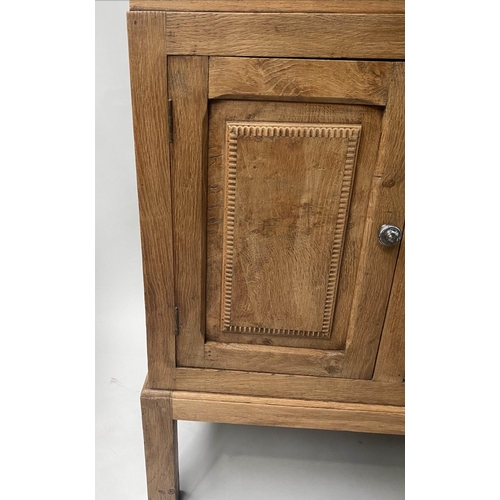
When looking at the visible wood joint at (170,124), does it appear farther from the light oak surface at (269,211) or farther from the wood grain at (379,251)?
the wood grain at (379,251)

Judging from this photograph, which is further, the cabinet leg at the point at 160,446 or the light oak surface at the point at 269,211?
the cabinet leg at the point at 160,446

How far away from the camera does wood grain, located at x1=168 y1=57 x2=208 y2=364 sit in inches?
29.0

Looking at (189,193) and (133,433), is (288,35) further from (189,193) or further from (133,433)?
(133,433)

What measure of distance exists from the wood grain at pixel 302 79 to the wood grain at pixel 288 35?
0.4 inches

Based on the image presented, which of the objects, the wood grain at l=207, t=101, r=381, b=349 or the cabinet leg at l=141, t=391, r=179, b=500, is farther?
the cabinet leg at l=141, t=391, r=179, b=500

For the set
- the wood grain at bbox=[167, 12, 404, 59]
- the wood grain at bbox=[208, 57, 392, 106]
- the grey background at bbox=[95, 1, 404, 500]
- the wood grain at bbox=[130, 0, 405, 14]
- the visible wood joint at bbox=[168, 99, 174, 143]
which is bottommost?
the grey background at bbox=[95, 1, 404, 500]

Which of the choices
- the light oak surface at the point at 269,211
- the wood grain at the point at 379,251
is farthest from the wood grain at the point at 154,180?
the wood grain at the point at 379,251

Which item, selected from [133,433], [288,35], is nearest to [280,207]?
[288,35]

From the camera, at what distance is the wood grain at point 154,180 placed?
0.72 m

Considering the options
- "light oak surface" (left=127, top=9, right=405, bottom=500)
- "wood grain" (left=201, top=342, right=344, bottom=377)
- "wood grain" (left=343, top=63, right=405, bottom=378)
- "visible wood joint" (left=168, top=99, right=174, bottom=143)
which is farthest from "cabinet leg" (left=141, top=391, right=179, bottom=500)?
"visible wood joint" (left=168, top=99, right=174, bottom=143)

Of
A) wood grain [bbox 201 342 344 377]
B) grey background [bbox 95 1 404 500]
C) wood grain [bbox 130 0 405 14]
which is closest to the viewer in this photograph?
wood grain [bbox 130 0 405 14]

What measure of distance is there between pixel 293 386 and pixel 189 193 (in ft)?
1.24

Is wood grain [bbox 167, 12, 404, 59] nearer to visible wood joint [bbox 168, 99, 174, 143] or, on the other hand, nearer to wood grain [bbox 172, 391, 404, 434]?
visible wood joint [bbox 168, 99, 174, 143]

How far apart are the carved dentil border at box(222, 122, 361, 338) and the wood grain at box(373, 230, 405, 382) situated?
0.09 metres
